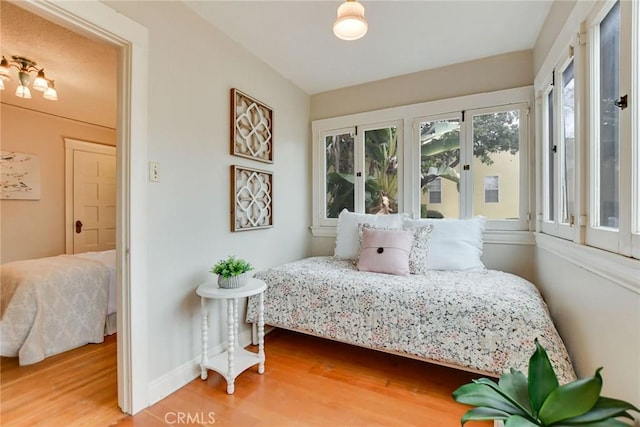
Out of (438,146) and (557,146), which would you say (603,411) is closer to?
(557,146)

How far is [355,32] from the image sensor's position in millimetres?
1497

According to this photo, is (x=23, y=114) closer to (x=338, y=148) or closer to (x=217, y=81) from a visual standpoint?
(x=217, y=81)

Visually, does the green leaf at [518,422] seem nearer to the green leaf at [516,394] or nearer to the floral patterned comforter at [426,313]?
the green leaf at [516,394]

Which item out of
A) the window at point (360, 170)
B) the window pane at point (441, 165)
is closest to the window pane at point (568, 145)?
the window pane at point (441, 165)

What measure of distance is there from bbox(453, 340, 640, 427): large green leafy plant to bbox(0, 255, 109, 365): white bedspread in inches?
110

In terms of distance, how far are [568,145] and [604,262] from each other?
2.87 feet

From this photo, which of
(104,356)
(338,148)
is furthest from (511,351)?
(104,356)

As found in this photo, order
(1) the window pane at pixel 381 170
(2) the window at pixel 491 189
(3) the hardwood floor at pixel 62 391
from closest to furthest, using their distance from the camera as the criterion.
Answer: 1. (3) the hardwood floor at pixel 62 391
2. (2) the window at pixel 491 189
3. (1) the window pane at pixel 381 170

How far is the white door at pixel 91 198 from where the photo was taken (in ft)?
12.9

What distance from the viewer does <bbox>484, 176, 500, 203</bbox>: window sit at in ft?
8.16

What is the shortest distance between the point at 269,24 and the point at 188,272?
5.85ft

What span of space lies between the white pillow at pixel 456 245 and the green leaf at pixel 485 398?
1.54m

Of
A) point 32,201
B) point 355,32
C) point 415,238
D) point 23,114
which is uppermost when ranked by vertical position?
point 23,114

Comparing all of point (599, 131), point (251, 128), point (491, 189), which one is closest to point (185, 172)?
point (251, 128)
